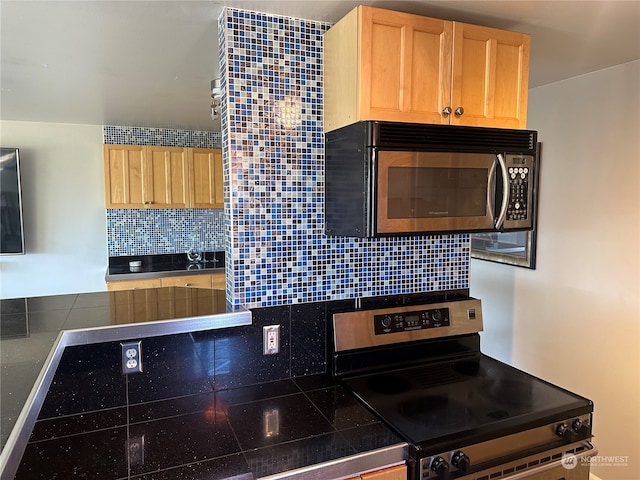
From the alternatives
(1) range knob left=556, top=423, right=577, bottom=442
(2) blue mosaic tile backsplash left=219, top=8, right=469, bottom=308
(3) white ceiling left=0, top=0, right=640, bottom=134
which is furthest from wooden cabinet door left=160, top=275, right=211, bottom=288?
(1) range knob left=556, top=423, right=577, bottom=442

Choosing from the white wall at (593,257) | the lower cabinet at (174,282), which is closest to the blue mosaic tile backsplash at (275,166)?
the white wall at (593,257)

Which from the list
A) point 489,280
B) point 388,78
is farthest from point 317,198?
point 489,280

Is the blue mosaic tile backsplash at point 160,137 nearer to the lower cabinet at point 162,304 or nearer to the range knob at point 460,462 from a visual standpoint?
the lower cabinet at point 162,304

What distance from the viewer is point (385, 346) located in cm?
190

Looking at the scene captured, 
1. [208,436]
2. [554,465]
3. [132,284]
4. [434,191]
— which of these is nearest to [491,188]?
[434,191]

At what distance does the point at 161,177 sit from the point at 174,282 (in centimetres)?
101

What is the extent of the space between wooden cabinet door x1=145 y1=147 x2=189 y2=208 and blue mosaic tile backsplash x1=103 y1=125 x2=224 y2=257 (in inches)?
9.6

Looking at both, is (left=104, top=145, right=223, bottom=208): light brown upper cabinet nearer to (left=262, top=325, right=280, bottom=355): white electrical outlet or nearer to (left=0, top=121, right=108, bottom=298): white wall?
(left=0, top=121, right=108, bottom=298): white wall

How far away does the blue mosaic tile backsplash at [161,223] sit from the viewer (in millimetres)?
4250

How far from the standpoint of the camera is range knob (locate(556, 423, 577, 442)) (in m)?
1.58

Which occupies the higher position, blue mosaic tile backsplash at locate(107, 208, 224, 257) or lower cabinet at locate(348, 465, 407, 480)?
blue mosaic tile backsplash at locate(107, 208, 224, 257)

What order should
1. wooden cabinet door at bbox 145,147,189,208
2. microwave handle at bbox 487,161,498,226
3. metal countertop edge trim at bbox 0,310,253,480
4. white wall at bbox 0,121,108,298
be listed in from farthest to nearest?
wooden cabinet door at bbox 145,147,189,208 → white wall at bbox 0,121,108,298 → microwave handle at bbox 487,161,498,226 → metal countertop edge trim at bbox 0,310,253,480

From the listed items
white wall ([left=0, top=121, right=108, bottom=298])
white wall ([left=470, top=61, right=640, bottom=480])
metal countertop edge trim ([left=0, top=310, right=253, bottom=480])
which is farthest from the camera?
white wall ([left=0, top=121, right=108, bottom=298])

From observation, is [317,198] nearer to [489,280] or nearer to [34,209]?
[489,280]
